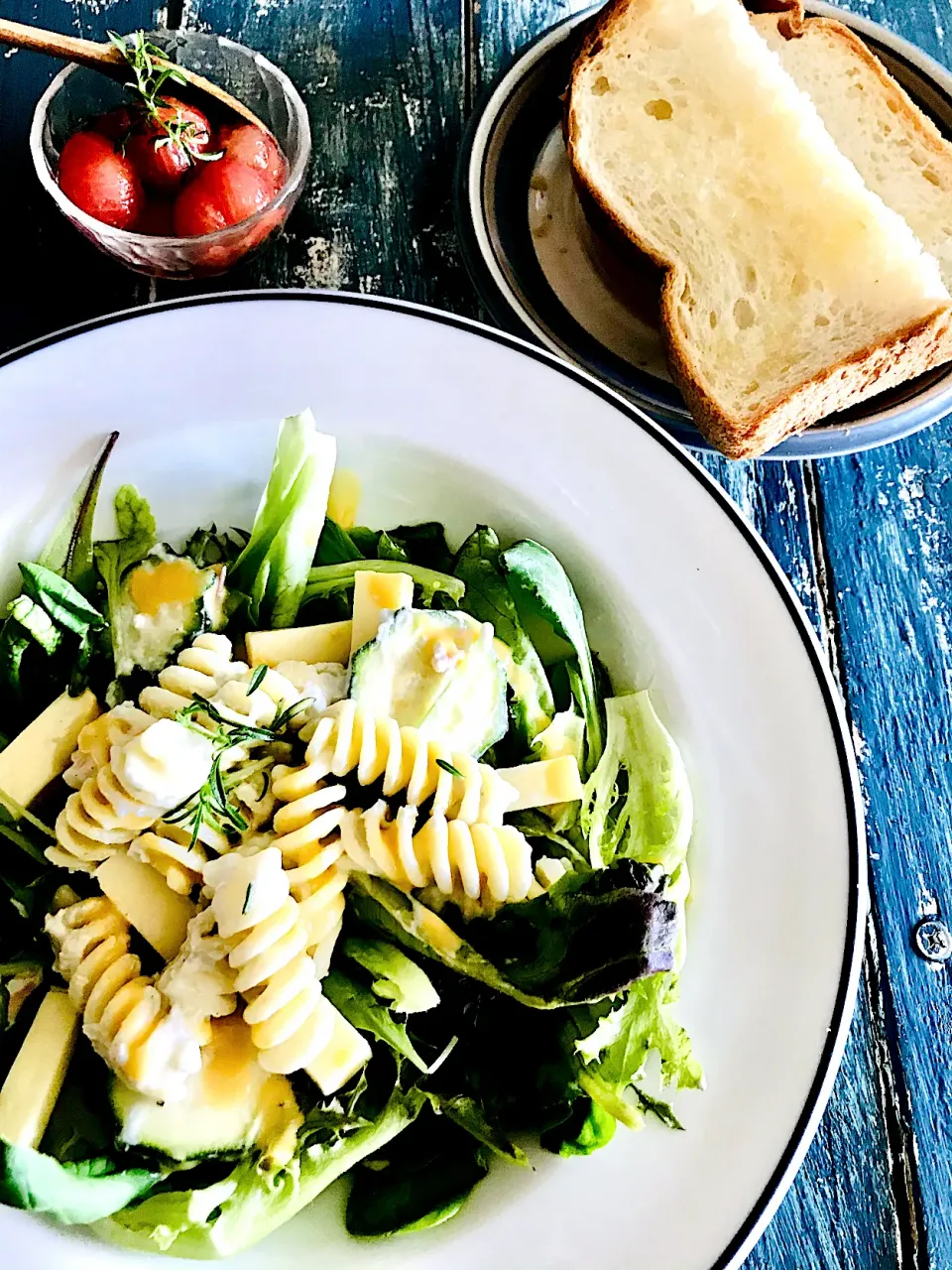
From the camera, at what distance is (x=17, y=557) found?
1.17 m

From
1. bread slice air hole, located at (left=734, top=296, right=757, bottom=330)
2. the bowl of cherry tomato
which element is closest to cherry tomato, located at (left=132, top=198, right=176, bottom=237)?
the bowl of cherry tomato

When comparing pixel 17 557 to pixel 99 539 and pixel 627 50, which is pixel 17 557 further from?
pixel 627 50

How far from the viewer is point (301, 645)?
3.66 feet

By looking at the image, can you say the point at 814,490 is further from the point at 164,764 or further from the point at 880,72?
the point at 164,764

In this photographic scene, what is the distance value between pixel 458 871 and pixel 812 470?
82 cm

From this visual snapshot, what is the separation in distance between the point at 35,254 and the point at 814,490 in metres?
1.11

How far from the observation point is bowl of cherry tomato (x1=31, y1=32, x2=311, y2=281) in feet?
4.40

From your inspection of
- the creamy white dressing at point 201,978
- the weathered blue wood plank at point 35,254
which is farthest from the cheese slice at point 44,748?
the weathered blue wood plank at point 35,254

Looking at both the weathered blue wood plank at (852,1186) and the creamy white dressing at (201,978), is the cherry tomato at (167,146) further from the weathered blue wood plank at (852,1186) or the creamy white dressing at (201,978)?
the weathered blue wood plank at (852,1186)

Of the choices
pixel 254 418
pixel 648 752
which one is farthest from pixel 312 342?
pixel 648 752

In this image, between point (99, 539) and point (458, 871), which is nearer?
point (458, 871)

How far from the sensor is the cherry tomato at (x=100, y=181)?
1.34m

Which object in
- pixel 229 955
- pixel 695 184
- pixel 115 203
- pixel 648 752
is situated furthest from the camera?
pixel 695 184

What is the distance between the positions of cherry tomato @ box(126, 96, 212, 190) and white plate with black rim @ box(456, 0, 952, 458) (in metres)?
0.35
